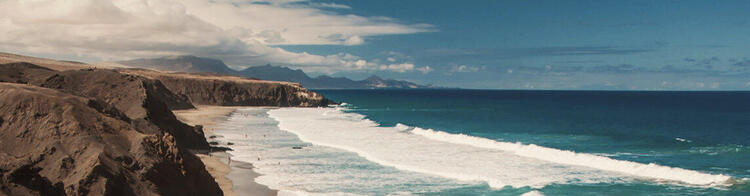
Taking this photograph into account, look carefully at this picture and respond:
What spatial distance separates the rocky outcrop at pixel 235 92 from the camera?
113438 millimetres

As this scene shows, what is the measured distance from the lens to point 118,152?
635 inches

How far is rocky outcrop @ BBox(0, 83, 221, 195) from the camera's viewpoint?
49.0 ft

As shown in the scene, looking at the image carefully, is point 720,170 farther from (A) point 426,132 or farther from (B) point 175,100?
(B) point 175,100

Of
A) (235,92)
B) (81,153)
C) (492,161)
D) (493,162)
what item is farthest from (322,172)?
(235,92)

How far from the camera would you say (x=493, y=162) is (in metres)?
36.4

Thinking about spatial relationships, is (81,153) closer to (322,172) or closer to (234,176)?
(234,176)

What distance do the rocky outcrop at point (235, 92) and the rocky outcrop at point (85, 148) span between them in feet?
312

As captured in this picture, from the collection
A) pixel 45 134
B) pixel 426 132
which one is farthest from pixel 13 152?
pixel 426 132

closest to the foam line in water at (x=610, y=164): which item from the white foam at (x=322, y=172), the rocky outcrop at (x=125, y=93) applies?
the white foam at (x=322, y=172)

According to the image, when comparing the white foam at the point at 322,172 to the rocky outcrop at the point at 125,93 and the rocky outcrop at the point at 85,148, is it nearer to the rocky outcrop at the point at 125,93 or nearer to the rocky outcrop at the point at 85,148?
the rocky outcrop at the point at 125,93

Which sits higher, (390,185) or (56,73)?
(56,73)

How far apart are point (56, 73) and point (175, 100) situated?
61.1 metres

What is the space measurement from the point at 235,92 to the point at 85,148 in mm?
105282

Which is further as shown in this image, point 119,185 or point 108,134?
point 108,134
